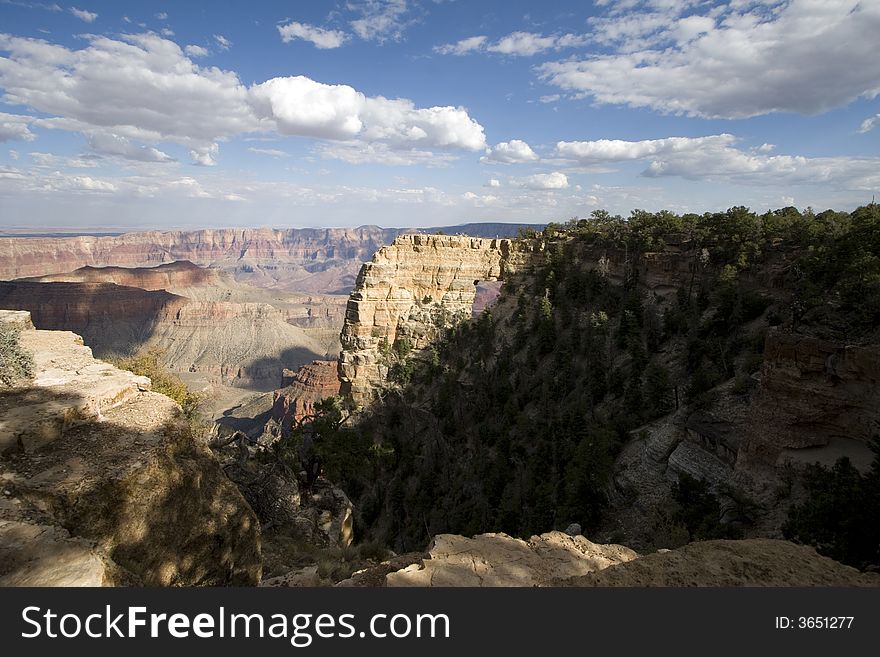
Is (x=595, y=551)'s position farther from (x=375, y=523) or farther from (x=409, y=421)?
(x=409, y=421)

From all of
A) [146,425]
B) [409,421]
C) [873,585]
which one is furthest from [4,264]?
[873,585]

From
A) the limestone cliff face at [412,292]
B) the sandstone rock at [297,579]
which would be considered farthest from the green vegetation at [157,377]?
the limestone cliff face at [412,292]

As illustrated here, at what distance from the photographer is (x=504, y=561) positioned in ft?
23.7

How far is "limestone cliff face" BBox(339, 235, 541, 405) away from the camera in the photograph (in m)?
43.0

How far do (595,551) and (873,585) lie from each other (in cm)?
401

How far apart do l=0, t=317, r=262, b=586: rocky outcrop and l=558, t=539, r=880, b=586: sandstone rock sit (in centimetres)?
658

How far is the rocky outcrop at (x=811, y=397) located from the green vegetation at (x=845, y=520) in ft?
9.72

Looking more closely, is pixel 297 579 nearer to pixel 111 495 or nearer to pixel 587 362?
pixel 111 495

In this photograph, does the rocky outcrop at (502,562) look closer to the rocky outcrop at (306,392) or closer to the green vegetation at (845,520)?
the green vegetation at (845,520)

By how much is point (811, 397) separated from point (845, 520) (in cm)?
649

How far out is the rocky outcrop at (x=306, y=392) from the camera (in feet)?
247

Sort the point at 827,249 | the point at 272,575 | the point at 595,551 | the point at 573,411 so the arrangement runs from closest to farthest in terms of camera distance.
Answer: the point at 595,551
the point at 272,575
the point at 827,249
the point at 573,411

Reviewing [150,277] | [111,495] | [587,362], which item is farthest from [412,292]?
[150,277]

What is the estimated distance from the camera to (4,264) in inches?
7096
